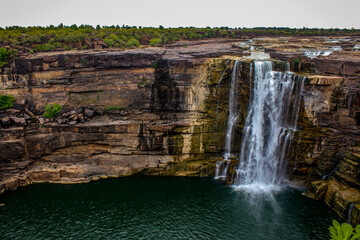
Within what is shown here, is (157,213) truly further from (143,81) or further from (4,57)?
(4,57)

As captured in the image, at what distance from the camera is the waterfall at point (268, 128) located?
28.0m

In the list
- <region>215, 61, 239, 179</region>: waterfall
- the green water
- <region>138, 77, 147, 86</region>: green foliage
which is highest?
<region>138, 77, 147, 86</region>: green foliage

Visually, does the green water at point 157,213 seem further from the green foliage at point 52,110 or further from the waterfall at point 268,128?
the green foliage at point 52,110

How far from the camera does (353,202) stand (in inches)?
841

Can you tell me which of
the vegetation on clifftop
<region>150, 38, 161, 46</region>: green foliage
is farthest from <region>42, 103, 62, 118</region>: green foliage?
<region>150, 38, 161, 46</region>: green foliage

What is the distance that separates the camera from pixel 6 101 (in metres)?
31.4

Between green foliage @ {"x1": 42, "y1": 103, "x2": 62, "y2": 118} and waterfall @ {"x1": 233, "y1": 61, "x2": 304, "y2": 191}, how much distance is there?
2258cm

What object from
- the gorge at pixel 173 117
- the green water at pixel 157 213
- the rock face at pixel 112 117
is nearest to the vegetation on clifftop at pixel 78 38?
the gorge at pixel 173 117

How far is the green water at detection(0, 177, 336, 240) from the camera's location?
21859 millimetres

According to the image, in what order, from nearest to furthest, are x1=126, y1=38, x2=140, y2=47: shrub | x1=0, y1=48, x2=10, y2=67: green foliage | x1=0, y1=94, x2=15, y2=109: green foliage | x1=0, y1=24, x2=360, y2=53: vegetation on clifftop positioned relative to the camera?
1. x1=0, y1=94, x2=15, y2=109: green foliage
2. x1=0, y1=48, x2=10, y2=67: green foliage
3. x1=0, y1=24, x2=360, y2=53: vegetation on clifftop
4. x1=126, y1=38, x2=140, y2=47: shrub

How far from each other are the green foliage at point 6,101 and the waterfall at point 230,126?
26.0m

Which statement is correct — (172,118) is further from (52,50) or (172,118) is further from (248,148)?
(52,50)

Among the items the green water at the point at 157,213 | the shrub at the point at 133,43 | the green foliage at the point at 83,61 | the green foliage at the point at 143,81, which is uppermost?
the shrub at the point at 133,43

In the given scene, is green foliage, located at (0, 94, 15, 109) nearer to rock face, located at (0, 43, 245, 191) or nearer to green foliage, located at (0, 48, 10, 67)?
rock face, located at (0, 43, 245, 191)
